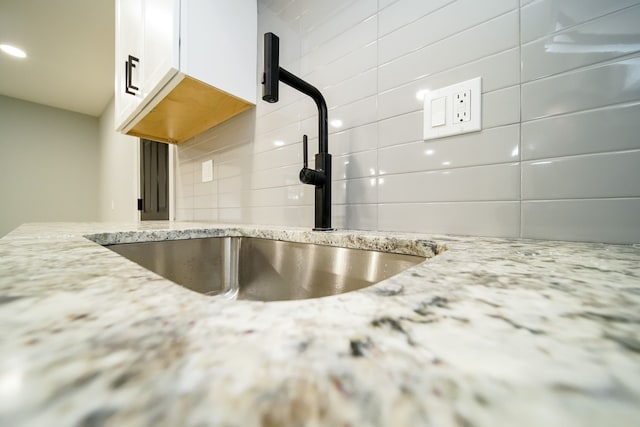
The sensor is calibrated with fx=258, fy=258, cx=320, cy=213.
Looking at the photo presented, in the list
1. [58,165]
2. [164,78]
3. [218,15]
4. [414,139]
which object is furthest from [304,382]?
[58,165]

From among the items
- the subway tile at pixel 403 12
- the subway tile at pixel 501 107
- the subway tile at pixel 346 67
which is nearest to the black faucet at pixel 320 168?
the subway tile at pixel 346 67

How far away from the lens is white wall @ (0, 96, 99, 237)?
11.2 feet

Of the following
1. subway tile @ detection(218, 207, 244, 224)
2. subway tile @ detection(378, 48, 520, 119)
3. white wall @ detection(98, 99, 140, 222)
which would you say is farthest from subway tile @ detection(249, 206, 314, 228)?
white wall @ detection(98, 99, 140, 222)

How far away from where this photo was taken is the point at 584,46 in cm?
52

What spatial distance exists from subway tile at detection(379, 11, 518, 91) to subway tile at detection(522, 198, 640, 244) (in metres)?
0.39

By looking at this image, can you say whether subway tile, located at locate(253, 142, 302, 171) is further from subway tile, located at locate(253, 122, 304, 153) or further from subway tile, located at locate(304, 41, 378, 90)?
subway tile, located at locate(304, 41, 378, 90)

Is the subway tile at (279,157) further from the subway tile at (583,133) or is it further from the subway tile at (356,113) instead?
the subway tile at (583,133)

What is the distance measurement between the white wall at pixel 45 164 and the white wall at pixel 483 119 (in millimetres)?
4406

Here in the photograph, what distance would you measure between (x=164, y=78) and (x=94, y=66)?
2.42m

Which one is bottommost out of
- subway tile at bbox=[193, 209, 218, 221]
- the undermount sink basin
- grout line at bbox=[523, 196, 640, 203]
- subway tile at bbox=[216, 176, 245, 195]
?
the undermount sink basin

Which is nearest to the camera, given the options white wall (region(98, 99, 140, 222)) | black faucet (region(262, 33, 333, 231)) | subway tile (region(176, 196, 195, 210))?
black faucet (region(262, 33, 333, 231))

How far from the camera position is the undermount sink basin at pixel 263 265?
2.03 ft

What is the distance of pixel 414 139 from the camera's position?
736mm

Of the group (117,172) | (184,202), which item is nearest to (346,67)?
(184,202)
